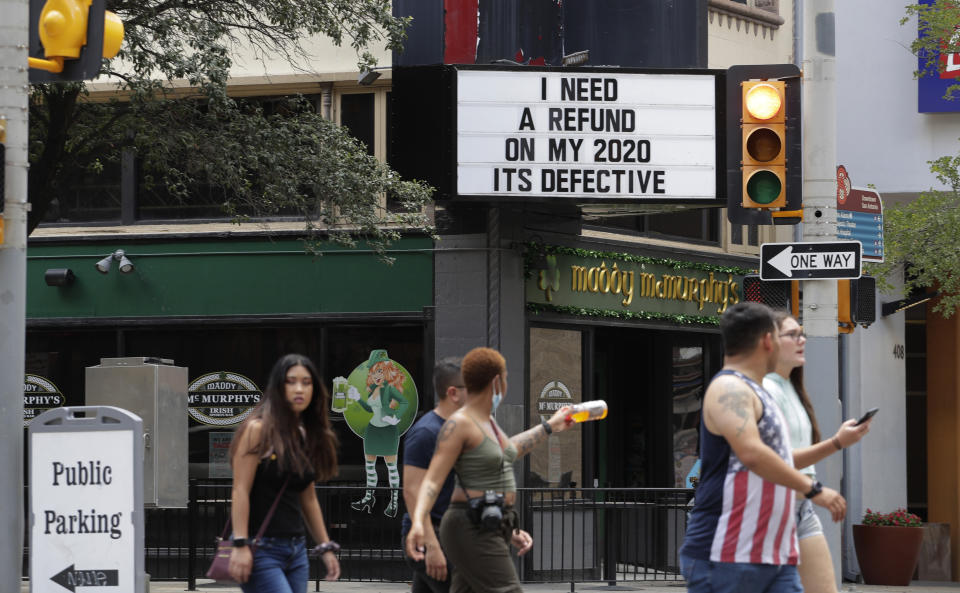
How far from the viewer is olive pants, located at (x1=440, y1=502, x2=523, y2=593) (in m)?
7.34

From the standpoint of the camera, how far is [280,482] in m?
7.14

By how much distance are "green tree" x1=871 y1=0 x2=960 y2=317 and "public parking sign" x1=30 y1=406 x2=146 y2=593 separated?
36.8ft

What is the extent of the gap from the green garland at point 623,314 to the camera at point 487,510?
10.1 meters

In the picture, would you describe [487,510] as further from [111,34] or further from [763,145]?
[763,145]

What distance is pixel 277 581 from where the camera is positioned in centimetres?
705

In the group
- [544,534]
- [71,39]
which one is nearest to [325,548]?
[71,39]

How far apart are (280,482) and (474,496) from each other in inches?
38.1

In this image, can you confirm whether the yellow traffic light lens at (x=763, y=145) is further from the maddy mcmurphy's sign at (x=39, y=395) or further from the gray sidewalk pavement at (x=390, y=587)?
the maddy mcmurphy's sign at (x=39, y=395)

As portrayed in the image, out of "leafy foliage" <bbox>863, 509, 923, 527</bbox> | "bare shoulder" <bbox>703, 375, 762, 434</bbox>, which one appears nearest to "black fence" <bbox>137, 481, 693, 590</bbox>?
"leafy foliage" <bbox>863, 509, 923, 527</bbox>

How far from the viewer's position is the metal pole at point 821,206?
1082cm

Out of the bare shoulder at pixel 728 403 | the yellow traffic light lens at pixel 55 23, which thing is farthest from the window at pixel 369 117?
the bare shoulder at pixel 728 403

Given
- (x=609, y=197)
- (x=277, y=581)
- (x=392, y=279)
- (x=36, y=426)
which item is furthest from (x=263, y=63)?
(x=277, y=581)

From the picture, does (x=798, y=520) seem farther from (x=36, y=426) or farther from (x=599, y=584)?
(x=599, y=584)

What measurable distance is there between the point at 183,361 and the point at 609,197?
18.7 feet
